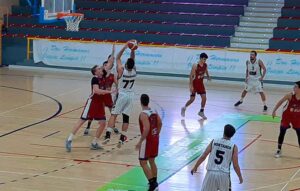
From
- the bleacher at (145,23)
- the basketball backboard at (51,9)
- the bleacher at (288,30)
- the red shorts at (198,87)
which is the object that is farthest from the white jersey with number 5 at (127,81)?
the bleacher at (145,23)

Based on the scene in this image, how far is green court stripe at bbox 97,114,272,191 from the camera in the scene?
10594 millimetres

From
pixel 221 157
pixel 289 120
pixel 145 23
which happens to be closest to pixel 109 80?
pixel 289 120

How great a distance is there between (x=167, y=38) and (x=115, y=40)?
2.26 metres

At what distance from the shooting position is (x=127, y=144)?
45.0 feet

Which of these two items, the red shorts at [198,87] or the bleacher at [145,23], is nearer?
the red shorts at [198,87]

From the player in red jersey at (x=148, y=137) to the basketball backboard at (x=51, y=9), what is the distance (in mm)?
10814

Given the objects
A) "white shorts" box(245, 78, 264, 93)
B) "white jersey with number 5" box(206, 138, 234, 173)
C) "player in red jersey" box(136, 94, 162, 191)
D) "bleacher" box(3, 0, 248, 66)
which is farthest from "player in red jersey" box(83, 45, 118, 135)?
"bleacher" box(3, 0, 248, 66)

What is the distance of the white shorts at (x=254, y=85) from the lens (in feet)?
61.0

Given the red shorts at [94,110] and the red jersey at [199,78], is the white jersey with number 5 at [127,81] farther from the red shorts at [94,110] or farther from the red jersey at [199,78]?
the red jersey at [199,78]

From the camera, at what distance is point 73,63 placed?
25984 mm

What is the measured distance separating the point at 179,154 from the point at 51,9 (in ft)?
31.8

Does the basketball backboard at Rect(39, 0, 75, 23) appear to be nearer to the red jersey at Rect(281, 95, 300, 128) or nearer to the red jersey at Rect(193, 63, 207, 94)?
the red jersey at Rect(193, 63, 207, 94)

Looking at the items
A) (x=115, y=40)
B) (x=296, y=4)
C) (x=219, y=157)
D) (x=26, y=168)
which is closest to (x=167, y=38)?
(x=115, y=40)

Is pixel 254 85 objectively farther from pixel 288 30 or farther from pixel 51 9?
pixel 288 30
